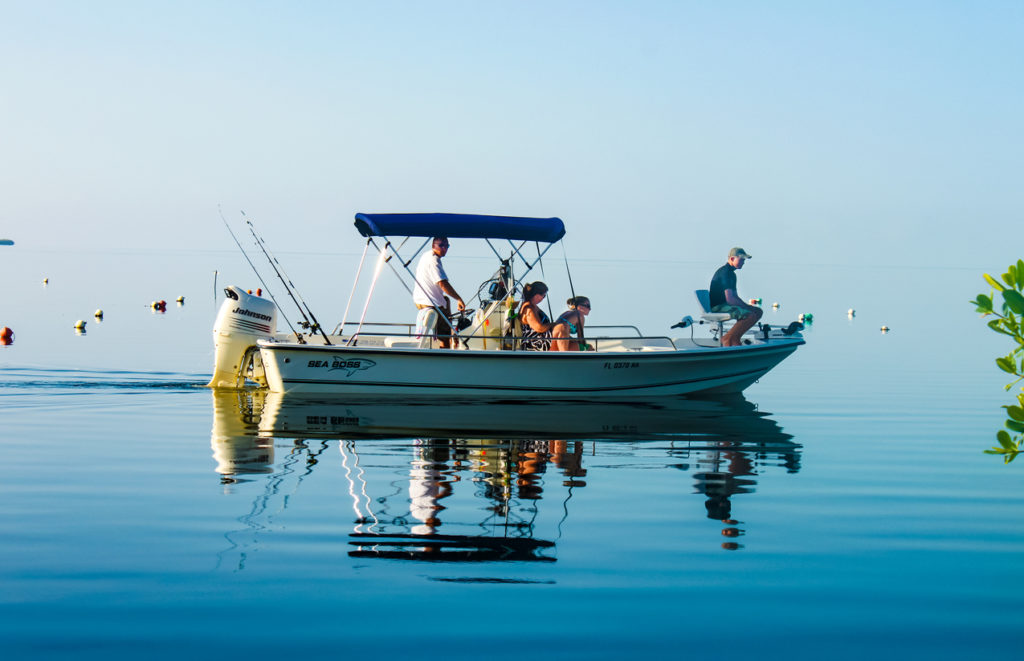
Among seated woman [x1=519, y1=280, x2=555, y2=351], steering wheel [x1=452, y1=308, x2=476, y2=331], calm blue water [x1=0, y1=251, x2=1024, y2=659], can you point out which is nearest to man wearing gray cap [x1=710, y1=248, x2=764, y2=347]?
calm blue water [x1=0, y1=251, x2=1024, y2=659]

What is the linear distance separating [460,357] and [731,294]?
452 cm

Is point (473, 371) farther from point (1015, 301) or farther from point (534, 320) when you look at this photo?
point (1015, 301)

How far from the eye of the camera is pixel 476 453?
11.6 meters

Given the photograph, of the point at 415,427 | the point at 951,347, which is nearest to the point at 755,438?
the point at 415,427

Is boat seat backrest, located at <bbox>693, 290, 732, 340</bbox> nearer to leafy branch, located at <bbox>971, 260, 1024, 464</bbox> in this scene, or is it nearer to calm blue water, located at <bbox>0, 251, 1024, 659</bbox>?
calm blue water, located at <bbox>0, 251, 1024, 659</bbox>

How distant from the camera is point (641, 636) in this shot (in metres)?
5.32

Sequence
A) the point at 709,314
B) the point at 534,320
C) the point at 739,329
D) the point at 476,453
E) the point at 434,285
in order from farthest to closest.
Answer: the point at 739,329 < the point at 709,314 < the point at 534,320 < the point at 434,285 < the point at 476,453

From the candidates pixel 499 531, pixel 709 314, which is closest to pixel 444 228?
pixel 709 314

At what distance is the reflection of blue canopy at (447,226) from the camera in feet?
52.4

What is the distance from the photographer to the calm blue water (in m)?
5.38

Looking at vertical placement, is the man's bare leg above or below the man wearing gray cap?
A: below

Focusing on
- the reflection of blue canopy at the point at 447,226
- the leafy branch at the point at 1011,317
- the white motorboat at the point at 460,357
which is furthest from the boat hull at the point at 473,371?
the leafy branch at the point at 1011,317

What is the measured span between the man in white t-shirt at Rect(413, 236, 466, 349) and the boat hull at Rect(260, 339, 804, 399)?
22.2 inches

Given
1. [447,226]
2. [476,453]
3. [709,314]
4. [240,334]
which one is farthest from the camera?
[709,314]
